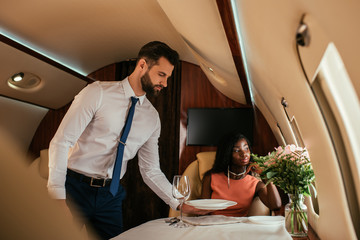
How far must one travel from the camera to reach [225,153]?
3.17 metres

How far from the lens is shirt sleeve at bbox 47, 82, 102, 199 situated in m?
1.73

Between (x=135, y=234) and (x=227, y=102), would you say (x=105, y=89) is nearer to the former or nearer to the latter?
(x=135, y=234)

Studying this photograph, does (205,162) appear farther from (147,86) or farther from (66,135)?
(66,135)

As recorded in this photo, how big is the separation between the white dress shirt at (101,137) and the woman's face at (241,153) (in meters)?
1.08

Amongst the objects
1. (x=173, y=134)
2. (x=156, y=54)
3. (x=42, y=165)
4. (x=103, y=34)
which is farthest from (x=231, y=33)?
(x=42, y=165)

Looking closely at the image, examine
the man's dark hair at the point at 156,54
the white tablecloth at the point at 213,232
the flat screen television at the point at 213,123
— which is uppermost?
the flat screen television at the point at 213,123

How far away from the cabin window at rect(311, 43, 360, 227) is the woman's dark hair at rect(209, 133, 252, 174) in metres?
1.84

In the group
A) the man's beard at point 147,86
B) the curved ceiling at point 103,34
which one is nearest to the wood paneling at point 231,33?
the curved ceiling at point 103,34

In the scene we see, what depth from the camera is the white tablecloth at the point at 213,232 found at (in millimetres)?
1282

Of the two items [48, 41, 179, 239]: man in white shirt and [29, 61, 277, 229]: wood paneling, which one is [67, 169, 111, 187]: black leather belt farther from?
[29, 61, 277, 229]: wood paneling

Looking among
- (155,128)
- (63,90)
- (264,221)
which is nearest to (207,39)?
(155,128)

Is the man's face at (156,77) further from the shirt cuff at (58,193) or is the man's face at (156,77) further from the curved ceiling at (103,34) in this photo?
the shirt cuff at (58,193)

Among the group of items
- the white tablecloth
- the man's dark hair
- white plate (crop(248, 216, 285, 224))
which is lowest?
the white tablecloth

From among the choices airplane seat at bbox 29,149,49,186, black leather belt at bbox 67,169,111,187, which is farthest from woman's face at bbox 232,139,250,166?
airplane seat at bbox 29,149,49,186
